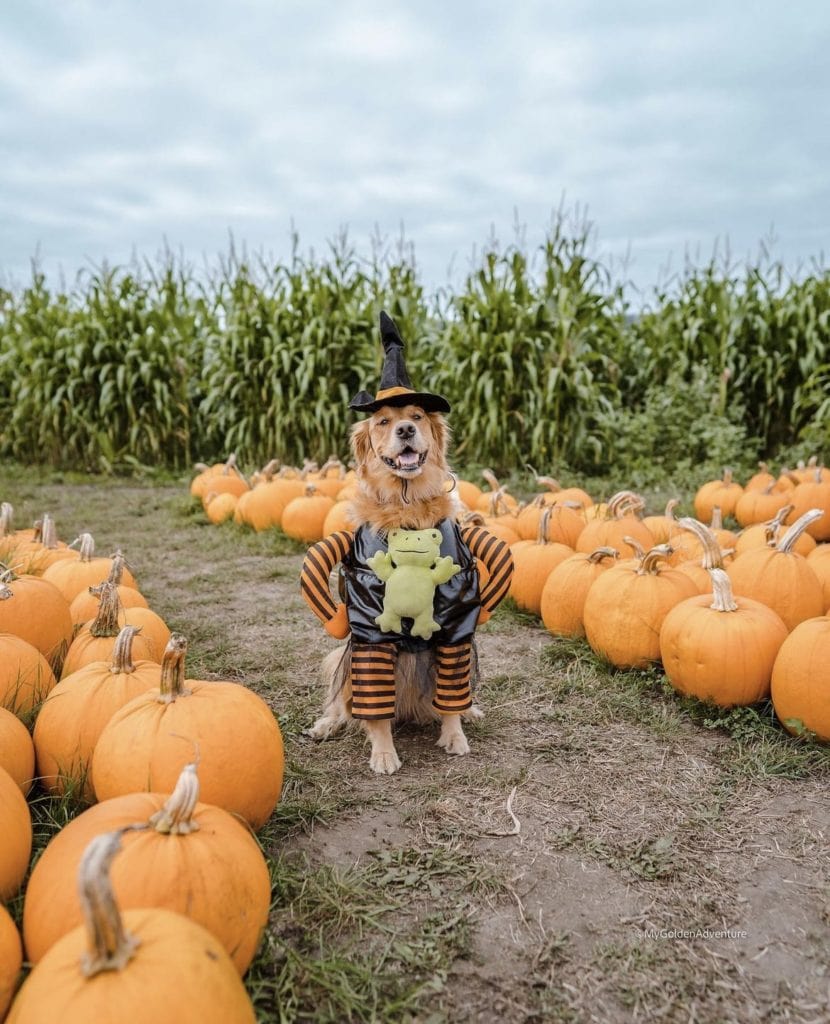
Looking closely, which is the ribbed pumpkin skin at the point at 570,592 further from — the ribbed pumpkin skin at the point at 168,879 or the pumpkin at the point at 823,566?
the ribbed pumpkin skin at the point at 168,879

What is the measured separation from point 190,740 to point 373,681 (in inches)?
36.9

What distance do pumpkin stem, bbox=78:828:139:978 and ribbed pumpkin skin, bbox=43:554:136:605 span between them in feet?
8.81

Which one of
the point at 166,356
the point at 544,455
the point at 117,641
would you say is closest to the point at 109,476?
the point at 166,356

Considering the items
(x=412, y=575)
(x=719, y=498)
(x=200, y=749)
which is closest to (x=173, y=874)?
(x=200, y=749)

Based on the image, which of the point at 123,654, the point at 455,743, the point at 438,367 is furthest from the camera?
the point at 438,367

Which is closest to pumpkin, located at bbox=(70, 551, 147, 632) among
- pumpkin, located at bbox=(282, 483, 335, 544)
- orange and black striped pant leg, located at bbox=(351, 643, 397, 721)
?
orange and black striped pant leg, located at bbox=(351, 643, 397, 721)

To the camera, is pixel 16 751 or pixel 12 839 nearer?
pixel 12 839

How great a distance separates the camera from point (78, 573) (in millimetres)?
3826

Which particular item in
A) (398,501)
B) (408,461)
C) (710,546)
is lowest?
(710,546)

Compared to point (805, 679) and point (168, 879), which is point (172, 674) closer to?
point (168, 879)

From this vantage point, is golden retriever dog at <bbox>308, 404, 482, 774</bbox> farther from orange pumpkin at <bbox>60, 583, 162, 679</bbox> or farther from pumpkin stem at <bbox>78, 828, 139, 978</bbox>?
pumpkin stem at <bbox>78, 828, 139, 978</bbox>

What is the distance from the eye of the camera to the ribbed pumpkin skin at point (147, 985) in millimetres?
1213

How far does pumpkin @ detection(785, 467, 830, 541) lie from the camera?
5824 mm

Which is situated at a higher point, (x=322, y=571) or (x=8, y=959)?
(x=322, y=571)
